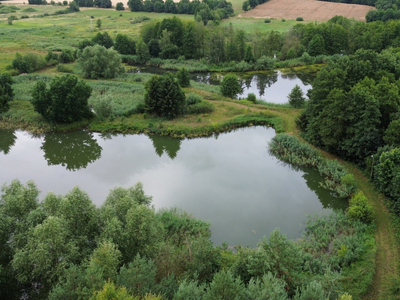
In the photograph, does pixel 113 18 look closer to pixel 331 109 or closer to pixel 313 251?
pixel 331 109

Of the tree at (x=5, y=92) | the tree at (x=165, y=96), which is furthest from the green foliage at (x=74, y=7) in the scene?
the tree at (x=165, y=96)

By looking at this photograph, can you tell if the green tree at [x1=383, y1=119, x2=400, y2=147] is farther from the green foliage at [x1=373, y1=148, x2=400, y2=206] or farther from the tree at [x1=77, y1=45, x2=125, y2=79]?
the tree at [x1=77, y1=45, x2=125, y2=79]

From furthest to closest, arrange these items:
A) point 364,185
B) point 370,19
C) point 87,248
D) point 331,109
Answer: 1. point 370,19
2. point 331,109
3. point 364,185
4. point 87,248

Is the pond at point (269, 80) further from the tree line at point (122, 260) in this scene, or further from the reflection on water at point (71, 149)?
the tree line at point (122, 260)

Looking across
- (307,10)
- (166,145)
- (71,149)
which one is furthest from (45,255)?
(307,10)

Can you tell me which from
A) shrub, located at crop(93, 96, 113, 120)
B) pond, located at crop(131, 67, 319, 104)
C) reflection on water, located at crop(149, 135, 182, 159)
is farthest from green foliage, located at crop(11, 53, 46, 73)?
reflection on water, located at crop(149, 135, 182, 159)

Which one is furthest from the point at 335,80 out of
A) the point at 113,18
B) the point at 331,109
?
the point at 113,18

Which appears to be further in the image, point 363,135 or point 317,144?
point 317,144
